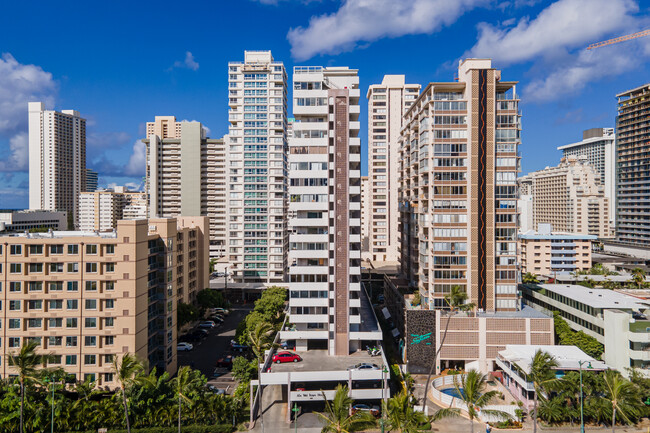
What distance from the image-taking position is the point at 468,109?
2496 inches

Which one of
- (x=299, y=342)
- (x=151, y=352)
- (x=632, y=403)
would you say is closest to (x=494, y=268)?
(x=632, y=403)

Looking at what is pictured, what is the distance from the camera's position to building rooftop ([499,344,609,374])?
1943 inches

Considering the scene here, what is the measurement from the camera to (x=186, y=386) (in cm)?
4412

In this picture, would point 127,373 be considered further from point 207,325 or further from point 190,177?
point 190,177

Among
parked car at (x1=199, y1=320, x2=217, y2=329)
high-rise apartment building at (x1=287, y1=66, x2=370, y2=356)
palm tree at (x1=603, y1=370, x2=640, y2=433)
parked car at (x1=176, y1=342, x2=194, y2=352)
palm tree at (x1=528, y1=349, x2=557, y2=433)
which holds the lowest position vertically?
parked car at (x1=176, y1=342, x2=194, y2=352)

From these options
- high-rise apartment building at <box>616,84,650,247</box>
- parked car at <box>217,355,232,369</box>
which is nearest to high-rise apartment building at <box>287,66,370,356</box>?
parked car at <box>217,355,232,369</box>

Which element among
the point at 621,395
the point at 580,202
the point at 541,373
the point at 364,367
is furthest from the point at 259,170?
the point at 580,202

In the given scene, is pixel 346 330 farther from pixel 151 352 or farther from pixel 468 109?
pixel 468 109

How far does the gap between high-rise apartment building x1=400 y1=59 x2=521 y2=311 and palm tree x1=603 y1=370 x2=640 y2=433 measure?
19.4m

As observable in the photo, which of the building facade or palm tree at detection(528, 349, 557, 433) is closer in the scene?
palm tree at detection(528, 349, 557, 433)

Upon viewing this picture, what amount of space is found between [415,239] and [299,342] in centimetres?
2976

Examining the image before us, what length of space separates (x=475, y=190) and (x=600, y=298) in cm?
2626

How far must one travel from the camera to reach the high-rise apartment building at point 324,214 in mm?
57375

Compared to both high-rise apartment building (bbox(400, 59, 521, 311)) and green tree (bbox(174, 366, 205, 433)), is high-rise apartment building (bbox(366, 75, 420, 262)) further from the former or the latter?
green tree (bbox(174, 366, 205, 433))
